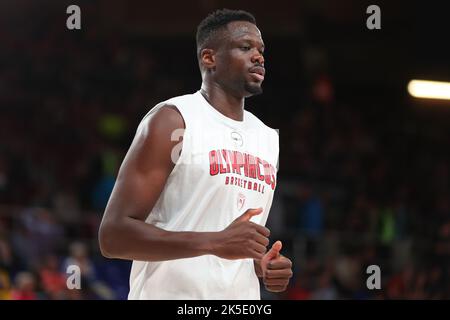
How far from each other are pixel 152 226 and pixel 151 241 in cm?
6

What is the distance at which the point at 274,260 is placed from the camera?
3678 millimetres

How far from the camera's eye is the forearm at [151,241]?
346 cm

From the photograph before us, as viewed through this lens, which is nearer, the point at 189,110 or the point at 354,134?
the point at 189,110

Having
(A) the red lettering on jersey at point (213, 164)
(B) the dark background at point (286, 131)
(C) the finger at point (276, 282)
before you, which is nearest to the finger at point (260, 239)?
(C) the finger at point (276, 282)

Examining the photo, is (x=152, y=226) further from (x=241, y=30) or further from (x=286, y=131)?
(x=286, y=131)

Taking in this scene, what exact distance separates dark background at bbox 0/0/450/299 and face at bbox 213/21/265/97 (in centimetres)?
471

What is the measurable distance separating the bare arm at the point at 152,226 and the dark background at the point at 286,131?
4763 millimetres

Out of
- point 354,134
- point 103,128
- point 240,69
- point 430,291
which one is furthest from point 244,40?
point 354,134

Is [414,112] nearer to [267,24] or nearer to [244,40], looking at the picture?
[267,24]

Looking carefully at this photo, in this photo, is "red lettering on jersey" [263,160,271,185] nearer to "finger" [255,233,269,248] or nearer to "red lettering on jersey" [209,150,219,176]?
"red lettering on jersey" [209,150,219,176]

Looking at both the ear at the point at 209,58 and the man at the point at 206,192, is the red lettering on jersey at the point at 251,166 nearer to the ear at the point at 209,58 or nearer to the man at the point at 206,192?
the man at the point at 206,192

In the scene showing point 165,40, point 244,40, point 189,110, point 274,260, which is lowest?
point 274,260
